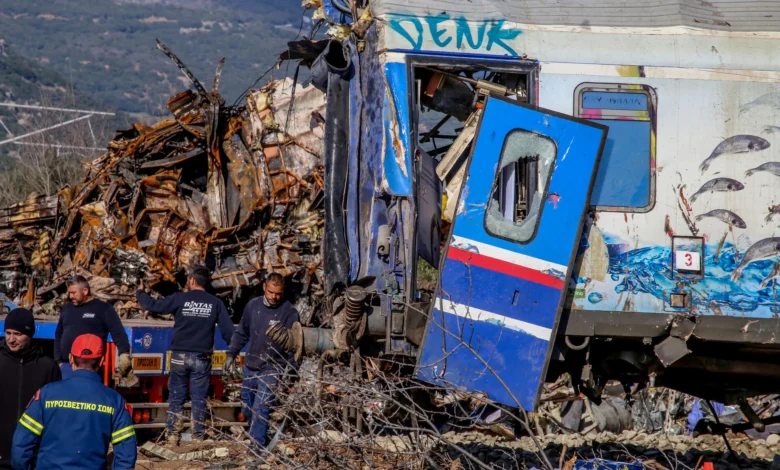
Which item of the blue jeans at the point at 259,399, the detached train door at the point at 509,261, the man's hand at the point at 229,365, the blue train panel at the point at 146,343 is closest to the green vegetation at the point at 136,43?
the blue train panel at the point at 146,343

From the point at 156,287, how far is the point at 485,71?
26.9 feet

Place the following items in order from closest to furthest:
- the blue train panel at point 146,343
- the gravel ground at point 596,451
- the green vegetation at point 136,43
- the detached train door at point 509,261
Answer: the detached train door at point 509,261 → the gravel ground at point 596,451 → the blue train panel at point 146,343 → the green vegetation at point 136,43

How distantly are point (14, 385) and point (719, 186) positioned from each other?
15.5 ft

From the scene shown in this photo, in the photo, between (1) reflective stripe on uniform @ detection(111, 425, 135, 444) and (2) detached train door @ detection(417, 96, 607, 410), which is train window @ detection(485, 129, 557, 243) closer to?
(2) detached train door @ detection(417, 96, 607, 410)

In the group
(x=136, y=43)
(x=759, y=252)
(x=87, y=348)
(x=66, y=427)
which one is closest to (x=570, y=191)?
(x=759, y=252)

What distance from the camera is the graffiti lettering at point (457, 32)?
275 inches

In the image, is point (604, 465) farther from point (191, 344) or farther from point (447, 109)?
point (191, 344)

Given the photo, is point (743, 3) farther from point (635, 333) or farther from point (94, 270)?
point (94, 270)

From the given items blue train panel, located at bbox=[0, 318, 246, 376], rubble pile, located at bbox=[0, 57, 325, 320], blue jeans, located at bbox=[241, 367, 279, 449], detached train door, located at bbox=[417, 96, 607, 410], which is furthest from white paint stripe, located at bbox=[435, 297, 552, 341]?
rubble pile, located at bbox=[0, 57, 325, 320]

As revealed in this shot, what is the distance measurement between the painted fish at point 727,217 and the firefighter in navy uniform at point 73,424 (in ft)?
13.2

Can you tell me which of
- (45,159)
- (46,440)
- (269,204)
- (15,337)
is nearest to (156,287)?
(269,204)

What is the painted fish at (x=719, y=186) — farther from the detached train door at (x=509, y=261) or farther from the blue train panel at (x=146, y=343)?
the blue train panel at (x=146, y=343)

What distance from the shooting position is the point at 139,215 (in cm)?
1427

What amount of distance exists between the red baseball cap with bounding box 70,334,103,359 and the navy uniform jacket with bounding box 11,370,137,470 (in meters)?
0.09
